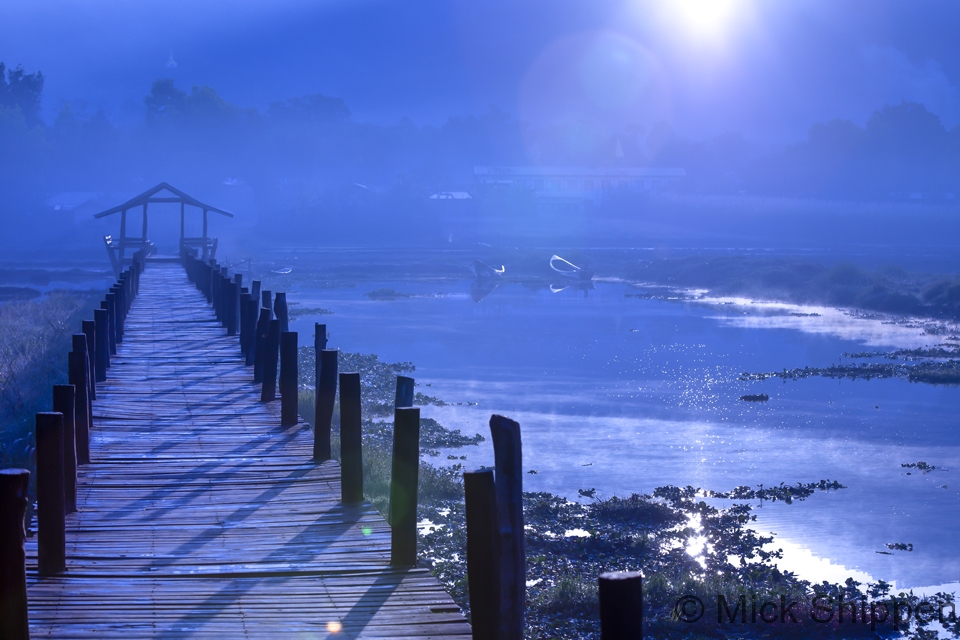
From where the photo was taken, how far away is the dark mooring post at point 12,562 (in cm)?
459

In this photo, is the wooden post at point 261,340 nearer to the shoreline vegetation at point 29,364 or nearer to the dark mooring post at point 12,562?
the shoreline vegetation at point 29,364

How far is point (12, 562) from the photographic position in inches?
181

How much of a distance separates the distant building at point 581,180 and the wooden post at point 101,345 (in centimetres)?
8091

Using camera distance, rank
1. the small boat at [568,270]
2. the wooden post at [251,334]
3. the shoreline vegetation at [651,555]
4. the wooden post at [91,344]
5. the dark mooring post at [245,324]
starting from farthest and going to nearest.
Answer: the small boat at [568,270] < the dark mooring post at [245,324] < the wooden post at [251,334] < the wooden post at [91,344] < the shoreline vegetation at [651,555]

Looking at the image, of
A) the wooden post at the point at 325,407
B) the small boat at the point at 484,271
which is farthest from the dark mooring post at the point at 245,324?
the small boat at the point at 484,271

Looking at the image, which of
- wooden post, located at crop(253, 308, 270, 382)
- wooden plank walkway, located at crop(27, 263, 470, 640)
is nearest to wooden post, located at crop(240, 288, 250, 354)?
wooden post, located at crop(253, 308, 270, 382)

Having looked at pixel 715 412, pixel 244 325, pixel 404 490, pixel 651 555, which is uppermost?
pixel 244 325

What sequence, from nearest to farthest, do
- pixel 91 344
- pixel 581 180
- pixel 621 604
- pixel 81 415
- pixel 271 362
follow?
pixel 621 604, pixel 81 415, pixel 271 362, pixel 91 344, pixel 581 180

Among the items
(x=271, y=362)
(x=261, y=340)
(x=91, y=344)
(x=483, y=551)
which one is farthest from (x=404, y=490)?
(x=91, y=344)

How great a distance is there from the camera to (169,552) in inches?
262

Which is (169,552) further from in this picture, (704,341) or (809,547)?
(704,341)

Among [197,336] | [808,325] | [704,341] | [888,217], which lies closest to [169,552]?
[197,336]

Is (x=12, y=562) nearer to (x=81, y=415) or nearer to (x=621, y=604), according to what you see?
(x=621, y=604)

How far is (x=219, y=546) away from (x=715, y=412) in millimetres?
16860
